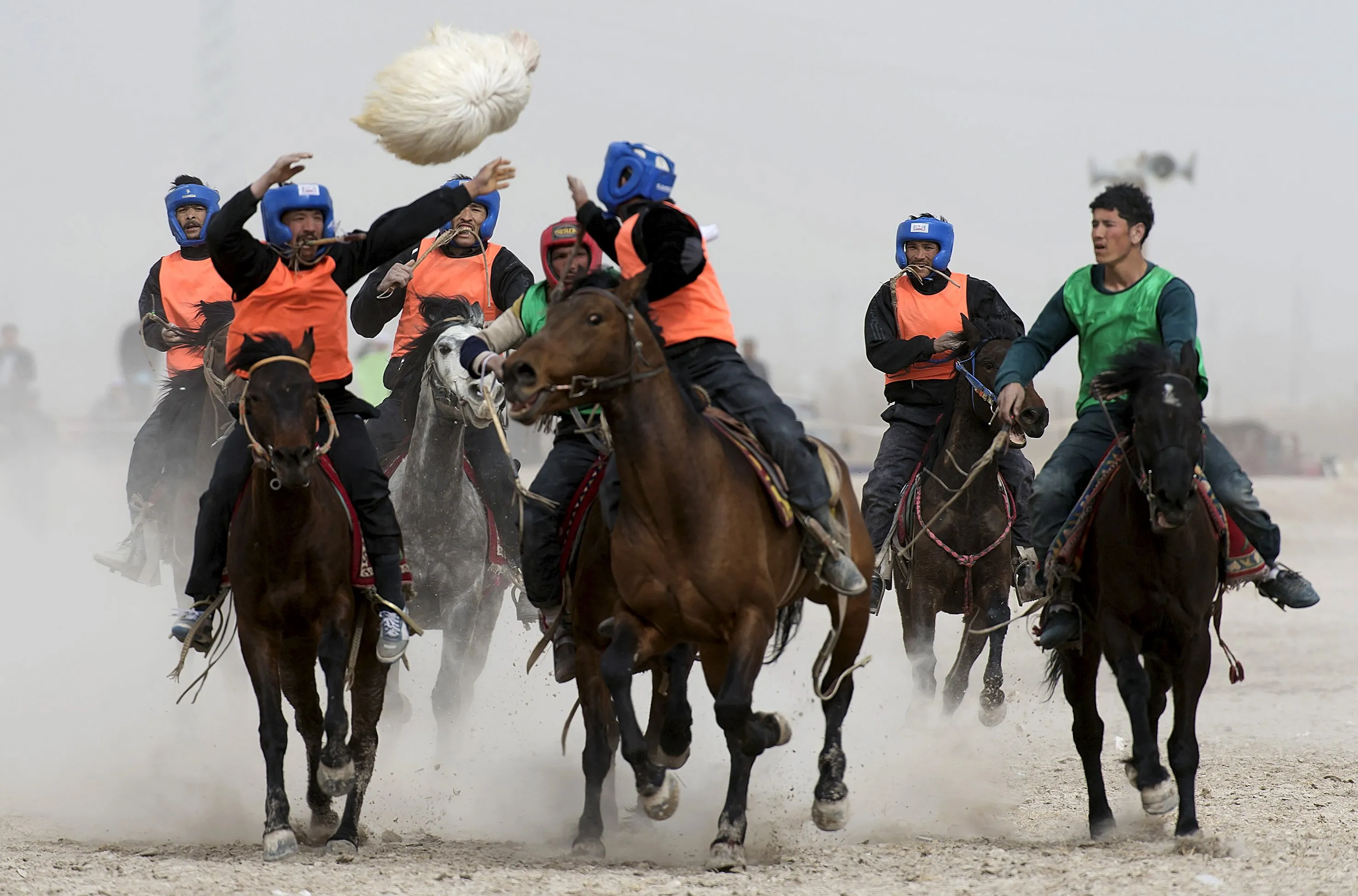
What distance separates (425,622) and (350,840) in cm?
255

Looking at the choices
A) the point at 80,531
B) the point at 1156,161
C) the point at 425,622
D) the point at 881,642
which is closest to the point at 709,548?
the point at 425,622

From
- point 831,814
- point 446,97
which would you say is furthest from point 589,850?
point 446,97

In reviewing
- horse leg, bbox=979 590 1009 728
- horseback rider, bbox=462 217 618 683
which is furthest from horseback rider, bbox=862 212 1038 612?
horseback rider, bbox=462 217 618 683

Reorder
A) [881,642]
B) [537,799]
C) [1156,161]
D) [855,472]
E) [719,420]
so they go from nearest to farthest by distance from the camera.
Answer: [719,420]
[537,799]
[881,642]
[855,472]
[1156,161]

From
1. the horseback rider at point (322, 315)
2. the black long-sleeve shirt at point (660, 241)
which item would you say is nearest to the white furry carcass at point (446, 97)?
the horseback rider at point (322, 315)

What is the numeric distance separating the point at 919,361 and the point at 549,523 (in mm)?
3442

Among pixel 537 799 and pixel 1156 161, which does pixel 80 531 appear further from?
pixel 1156 161

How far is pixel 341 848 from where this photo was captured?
22.9 feet

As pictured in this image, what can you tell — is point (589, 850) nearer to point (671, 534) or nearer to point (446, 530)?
point (671, 534)

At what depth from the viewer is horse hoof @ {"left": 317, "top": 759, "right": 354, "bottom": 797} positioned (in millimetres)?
7035

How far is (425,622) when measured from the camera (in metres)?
9.55

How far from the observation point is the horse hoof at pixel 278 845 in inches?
263

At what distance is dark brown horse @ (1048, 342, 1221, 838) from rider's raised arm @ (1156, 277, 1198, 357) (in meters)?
0.08

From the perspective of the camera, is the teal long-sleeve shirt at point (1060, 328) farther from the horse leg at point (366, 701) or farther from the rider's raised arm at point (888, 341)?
the horse leg at point (366, 701)
